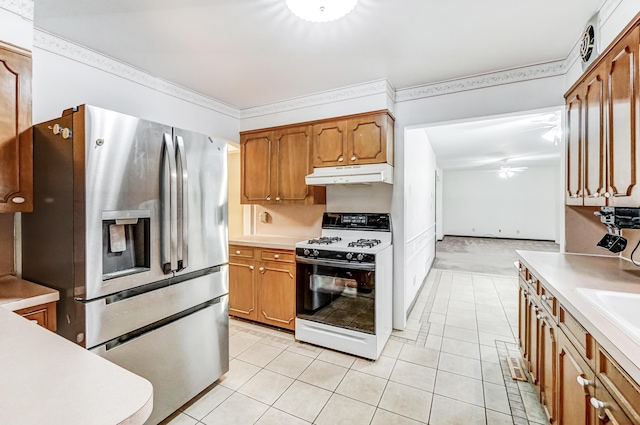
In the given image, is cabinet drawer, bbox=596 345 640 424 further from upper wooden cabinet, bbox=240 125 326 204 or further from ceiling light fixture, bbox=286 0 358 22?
upper wooden cabinet, bbox=240 125 326 204

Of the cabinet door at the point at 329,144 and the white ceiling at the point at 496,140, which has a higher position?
the white ceiling at the point at 496,140

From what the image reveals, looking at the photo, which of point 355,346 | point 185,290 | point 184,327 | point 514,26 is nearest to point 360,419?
point 355,346

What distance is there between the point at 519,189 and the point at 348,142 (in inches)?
367

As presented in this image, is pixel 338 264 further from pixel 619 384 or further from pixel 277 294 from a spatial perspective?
pixel 619 384

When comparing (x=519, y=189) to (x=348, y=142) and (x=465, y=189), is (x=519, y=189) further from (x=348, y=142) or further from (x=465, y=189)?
(x=348, y=142)

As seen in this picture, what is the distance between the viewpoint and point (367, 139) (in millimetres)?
2820

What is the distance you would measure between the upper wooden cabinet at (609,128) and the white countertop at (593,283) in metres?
0.42

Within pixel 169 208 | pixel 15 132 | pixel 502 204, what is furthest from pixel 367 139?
pixel 502 204

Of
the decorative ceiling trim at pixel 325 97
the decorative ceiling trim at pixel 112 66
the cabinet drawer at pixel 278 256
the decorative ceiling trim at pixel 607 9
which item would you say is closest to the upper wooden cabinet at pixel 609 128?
the decorative ceiling trim at pixel 607 9

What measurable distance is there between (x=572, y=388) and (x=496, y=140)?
199 inches

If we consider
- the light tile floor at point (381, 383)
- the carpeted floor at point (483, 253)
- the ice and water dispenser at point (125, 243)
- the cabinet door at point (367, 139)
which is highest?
the cabinet door at point (367, 139)

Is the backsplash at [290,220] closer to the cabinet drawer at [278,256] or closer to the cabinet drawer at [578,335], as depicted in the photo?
the cabinet drawer at [278,256]

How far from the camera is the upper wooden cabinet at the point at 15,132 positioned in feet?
5.21

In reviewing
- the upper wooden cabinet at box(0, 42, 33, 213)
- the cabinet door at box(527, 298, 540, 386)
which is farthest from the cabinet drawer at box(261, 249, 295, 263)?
the cabinet door at box(527, 298, 540, 386)
